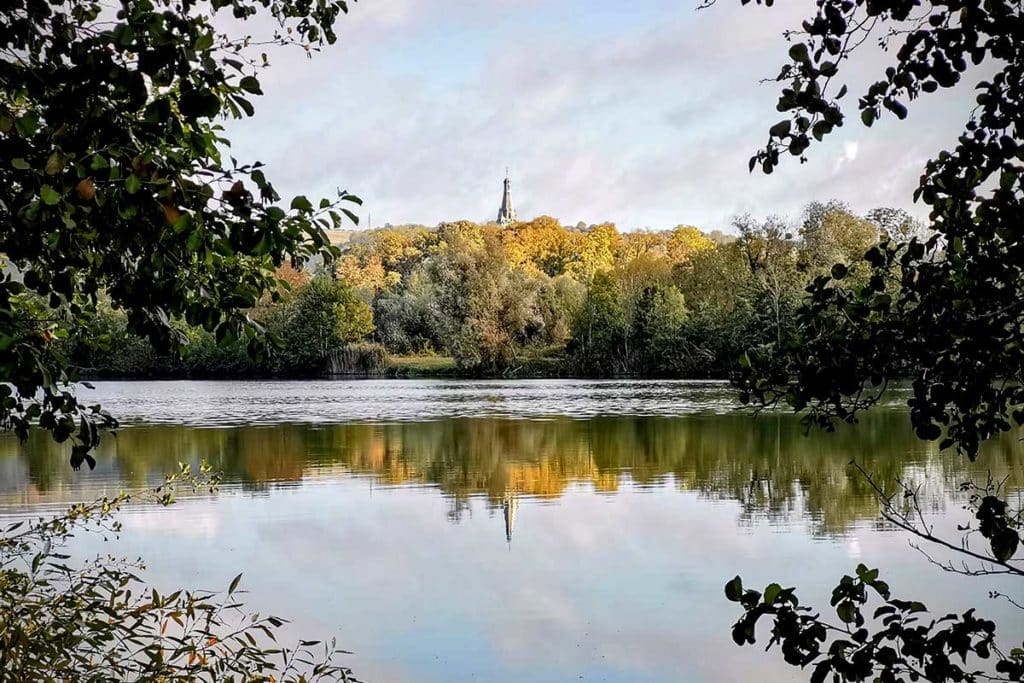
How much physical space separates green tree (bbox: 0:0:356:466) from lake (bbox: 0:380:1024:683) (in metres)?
1.56

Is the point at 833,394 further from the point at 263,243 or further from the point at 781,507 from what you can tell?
the point at 781,507

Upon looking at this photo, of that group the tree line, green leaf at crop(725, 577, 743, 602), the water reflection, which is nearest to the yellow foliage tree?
the tree line

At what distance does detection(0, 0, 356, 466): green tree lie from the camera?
6.96ft

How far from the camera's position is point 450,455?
57.8ft

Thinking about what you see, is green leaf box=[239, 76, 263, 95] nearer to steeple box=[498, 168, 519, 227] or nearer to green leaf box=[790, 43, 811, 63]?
green leaf box=[790, 43, 811, 63]

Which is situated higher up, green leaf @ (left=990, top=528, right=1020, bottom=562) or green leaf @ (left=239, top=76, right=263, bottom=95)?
green leaf @ (left=239, top=76, right=263, bottom=95)

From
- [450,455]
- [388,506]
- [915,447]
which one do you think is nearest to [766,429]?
[915,447]

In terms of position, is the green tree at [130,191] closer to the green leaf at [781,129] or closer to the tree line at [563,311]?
the green leaf at [781,129]

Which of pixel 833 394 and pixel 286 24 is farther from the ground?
pixel 286 24

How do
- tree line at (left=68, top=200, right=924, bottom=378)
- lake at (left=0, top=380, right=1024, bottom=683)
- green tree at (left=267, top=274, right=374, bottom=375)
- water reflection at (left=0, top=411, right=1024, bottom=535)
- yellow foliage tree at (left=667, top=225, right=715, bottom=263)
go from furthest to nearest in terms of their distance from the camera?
1. yellow foliage tree at (left=667, top=225, right=715, bottom=263)
2. green tree at (left=267, top=274, right=374, bottom=375)
3. tree line at (left=68, top=200, right=924, bottom=378)
4. water reflection at (left=0, top=411, right=1024, bottom=535)
5. lake at (left=0, top=380, right=1024, bottom=683)

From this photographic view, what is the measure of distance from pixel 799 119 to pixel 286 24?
2.47 m

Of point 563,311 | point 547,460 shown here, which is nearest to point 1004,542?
point 547,460

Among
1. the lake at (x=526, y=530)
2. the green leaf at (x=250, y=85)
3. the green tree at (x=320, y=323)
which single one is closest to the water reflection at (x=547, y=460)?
the lake at (x=526, y=530)

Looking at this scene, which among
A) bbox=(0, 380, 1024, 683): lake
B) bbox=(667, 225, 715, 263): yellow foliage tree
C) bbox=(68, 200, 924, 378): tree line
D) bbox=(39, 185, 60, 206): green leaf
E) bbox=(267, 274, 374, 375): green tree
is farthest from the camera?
bbox=(667, 225, 715, 263): yellow foliage tree
